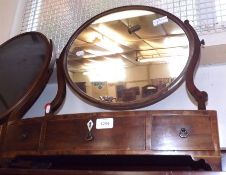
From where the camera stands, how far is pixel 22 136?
2.83 feet

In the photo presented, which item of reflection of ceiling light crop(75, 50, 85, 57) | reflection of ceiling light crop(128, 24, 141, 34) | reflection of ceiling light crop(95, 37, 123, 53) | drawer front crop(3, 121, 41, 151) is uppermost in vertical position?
reflection of ceiling light crop(128, 24, 141, 34)

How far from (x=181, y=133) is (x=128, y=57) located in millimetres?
385

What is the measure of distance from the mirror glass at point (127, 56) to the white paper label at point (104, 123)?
0.13 metres

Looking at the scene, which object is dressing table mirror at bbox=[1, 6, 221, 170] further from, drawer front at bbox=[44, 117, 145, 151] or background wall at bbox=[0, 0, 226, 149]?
background wall at bbox=[0, 0, 226, 149]

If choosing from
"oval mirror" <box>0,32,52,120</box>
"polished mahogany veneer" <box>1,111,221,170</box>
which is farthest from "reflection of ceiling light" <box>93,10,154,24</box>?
"polished mahogany veneer" <box>1,111,221,170</box>

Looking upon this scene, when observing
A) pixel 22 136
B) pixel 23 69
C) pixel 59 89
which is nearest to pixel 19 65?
pixel 23 69

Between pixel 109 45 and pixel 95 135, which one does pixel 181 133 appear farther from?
pixel 109 45

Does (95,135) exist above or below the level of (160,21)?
below

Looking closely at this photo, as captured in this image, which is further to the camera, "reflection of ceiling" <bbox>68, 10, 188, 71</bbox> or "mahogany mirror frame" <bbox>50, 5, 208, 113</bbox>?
"reflection of ceiling" <bbox>68, 10, 188, 71</bbox>

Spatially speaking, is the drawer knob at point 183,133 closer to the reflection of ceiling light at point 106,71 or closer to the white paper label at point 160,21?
the reflection of ceiling light at point 106,71

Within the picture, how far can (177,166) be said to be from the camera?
33.3 inches

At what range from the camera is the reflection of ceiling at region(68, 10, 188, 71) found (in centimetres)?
93

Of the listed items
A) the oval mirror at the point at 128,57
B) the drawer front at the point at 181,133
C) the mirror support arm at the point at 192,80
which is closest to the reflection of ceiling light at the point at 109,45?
the oval mirror at the point at 128,57

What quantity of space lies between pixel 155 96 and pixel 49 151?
37 cm
